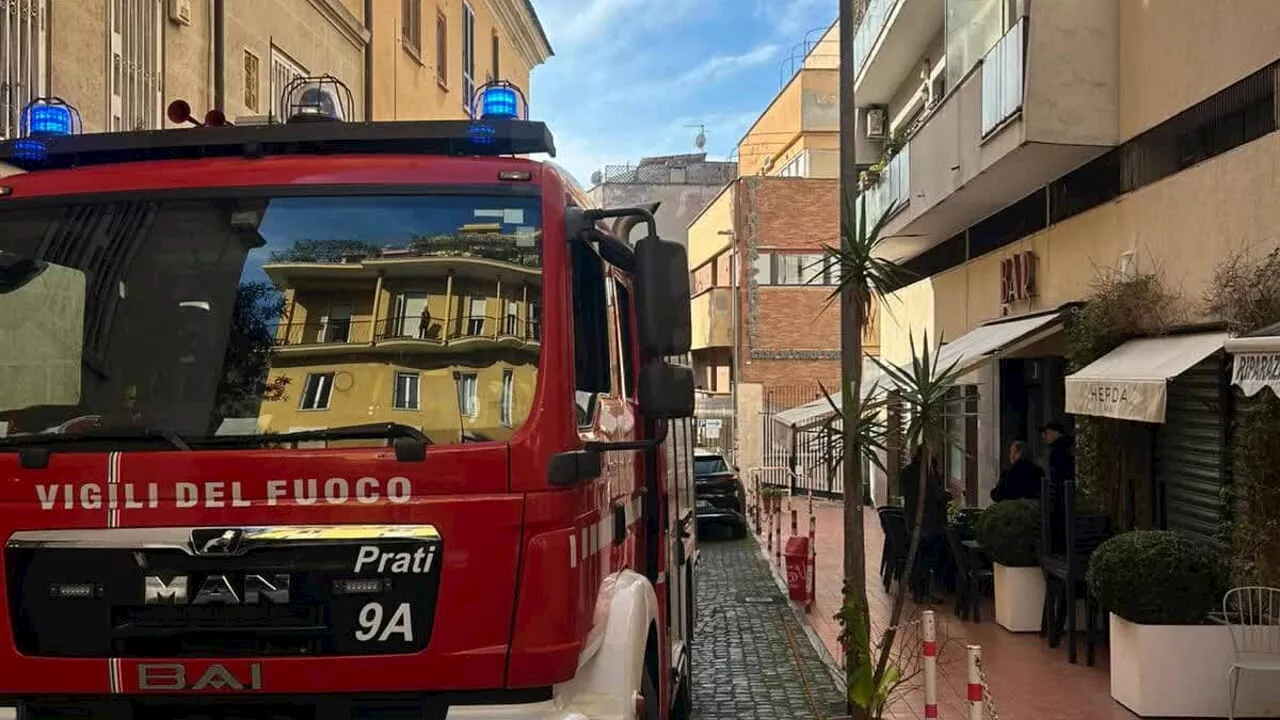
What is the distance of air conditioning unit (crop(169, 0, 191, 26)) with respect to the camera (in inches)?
415

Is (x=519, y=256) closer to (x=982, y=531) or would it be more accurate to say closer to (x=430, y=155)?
(x=430, y=155)

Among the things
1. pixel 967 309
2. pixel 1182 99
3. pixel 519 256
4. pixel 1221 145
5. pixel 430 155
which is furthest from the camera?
pixel 967 309

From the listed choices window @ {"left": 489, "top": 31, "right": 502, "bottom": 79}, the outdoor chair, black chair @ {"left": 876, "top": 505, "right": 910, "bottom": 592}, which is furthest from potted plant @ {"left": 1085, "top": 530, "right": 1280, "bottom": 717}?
window @ {"left": 489, "top": 31, "right": 502, "bottom": 79}

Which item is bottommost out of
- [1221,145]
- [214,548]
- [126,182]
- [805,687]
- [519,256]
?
[805,687]

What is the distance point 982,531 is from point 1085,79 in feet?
14.7

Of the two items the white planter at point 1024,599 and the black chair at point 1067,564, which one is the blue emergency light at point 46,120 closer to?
the black chair at point 1067,564

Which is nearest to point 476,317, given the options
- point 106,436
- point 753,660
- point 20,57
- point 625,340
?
point 106,436

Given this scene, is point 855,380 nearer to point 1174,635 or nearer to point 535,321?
point 1174,635

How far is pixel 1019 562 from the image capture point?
34.9 ft

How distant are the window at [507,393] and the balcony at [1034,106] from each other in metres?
8.84

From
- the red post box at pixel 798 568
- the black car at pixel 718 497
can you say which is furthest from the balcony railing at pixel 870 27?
the red post box at pixel 798 568

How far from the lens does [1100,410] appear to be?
29.9ft

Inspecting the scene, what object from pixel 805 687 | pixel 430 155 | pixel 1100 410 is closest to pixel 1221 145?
pixel 1100 410

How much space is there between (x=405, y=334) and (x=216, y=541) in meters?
0.88
